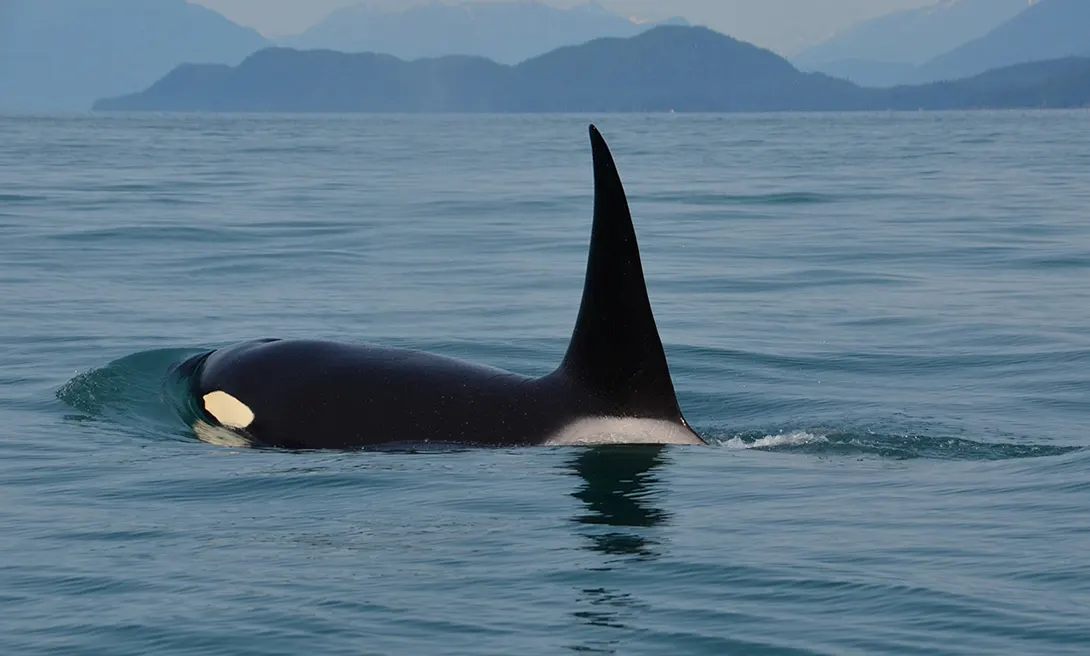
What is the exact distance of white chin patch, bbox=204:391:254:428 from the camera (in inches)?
324

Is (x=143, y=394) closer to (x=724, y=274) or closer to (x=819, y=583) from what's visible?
(x=819, y=583)

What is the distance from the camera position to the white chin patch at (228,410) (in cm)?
823

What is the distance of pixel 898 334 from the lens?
42.9ft

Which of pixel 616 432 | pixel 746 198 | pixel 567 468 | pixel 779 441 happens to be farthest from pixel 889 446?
pixel 746 198

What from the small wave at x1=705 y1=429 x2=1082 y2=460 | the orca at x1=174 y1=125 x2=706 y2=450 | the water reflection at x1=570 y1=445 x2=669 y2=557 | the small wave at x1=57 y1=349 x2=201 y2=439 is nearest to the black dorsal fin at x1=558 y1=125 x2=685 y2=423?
the orca at x1=174 y1=125 x2=706 y2=450

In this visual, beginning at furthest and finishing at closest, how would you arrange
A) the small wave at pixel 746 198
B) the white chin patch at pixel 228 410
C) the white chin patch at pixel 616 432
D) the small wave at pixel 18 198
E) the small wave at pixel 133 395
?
the small wave at pixel 746 198
the small wave at pixel 18 198
the small wave at pixel 133 395
the white chin patch at pixel 228 410
the white chin patch at pixel 616 432

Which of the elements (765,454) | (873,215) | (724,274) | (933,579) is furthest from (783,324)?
(873,215)

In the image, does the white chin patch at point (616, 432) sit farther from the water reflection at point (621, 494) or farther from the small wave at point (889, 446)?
the small wave at point (889, 446)

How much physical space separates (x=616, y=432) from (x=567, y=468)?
29cm

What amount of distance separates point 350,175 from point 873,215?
18.2m

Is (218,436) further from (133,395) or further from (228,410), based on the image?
(133,395)

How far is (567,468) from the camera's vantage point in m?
7.35

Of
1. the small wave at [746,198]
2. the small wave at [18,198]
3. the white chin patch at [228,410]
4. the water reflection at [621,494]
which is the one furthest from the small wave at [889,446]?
the small wave at [18,198]

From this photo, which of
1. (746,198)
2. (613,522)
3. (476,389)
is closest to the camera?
(613,522)
